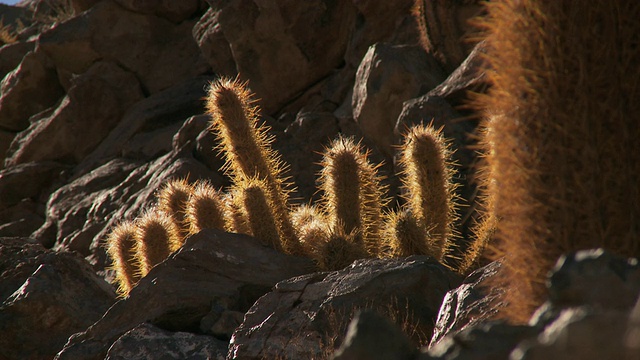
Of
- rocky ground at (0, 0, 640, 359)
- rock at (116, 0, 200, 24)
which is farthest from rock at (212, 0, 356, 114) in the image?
rock at (116, 0, 200, 24)

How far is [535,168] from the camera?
118 inches

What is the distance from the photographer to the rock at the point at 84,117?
13.5 metres

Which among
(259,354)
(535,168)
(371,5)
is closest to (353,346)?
(535,168)

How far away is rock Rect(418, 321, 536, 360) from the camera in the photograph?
2119mm

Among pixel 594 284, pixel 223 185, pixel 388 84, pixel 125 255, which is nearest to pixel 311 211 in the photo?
pixel 125 255

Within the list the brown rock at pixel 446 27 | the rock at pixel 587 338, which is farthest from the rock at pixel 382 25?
the rock at pixel 587 338

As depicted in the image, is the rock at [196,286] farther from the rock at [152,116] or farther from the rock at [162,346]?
the rock at [152,116]

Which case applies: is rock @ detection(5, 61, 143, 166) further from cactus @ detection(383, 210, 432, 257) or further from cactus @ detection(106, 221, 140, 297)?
cactus @ detection(383, 210, 432, 257)

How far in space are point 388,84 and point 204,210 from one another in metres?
3.16

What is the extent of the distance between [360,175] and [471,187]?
181cm

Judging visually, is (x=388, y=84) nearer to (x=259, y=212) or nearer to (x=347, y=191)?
(x=347, y=191)

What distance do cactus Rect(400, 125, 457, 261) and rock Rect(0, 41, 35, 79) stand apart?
1235 cm

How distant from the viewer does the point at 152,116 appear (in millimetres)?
12711

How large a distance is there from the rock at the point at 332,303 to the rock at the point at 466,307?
39 centimetres
